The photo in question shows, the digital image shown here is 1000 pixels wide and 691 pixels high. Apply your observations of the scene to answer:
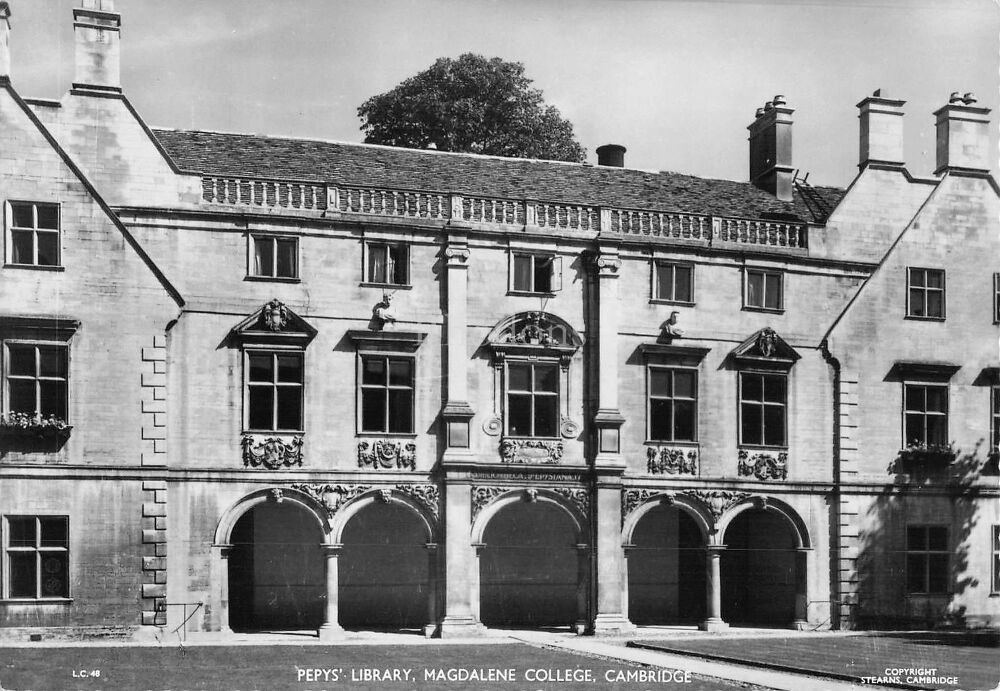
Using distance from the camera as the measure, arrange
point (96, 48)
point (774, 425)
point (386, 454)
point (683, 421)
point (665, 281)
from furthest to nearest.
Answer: point (774, 425)
point (665, 281)
point (683, 421)
point (386, 454)
point (96, 48)

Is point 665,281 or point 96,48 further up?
point 96,48

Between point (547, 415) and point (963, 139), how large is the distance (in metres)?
14.2

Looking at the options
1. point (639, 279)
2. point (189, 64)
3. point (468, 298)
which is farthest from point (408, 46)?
point (639, 279)

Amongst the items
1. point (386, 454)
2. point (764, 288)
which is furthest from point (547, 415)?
point (764, 288)

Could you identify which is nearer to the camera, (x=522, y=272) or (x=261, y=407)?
(x=261, y=407)

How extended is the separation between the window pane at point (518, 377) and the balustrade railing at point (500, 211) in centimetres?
355

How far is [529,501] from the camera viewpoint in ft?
116

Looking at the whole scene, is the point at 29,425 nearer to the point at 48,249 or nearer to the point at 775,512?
the point at 48,249

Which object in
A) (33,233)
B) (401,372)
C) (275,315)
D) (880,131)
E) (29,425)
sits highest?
(880,131)

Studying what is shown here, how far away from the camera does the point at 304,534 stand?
36188 millimetres

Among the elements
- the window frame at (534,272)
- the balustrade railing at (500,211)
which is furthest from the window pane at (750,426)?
the window frame at (534,272)

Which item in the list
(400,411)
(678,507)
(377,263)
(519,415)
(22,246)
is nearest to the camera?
(22,246)

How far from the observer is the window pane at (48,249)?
31.9 m

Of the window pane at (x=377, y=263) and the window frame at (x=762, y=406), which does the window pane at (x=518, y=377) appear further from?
the window frame at (x=762, y=406)
